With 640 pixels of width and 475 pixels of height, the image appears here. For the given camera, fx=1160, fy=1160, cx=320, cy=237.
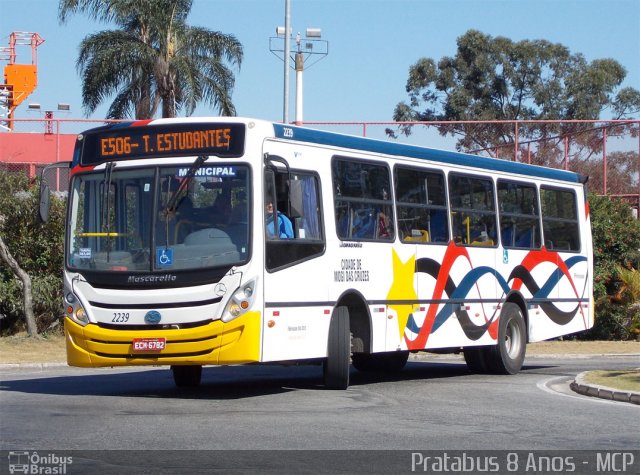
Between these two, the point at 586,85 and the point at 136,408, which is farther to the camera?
the point at 586,85

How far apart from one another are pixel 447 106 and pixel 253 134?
49350mm

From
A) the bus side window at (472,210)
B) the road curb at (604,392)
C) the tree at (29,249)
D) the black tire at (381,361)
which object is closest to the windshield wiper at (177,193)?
the bus side window at (472,210)

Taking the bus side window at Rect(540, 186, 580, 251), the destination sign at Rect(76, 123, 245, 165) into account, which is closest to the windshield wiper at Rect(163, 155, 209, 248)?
the destination sign at Rect(76, 123, 245, 165)

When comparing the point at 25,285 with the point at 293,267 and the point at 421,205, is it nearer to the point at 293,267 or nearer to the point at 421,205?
the point at 421,205

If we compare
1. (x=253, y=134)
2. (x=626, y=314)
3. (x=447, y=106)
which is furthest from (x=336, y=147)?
(x=447, y=106)

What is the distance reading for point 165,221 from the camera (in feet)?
44.0

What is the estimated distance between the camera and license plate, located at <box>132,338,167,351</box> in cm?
1311

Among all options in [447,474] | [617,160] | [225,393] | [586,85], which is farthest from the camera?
[586,85]

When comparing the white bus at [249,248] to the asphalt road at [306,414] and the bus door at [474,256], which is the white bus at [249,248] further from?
the asphalt road at [306,414]

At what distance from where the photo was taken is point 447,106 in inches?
2434

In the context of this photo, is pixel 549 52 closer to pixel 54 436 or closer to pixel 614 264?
pixel 614 264

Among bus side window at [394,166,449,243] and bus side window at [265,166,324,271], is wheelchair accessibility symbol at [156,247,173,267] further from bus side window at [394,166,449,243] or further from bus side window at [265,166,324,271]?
bus side window at [394,166,449,243]

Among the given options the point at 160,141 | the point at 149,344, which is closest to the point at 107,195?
the point at 160,141

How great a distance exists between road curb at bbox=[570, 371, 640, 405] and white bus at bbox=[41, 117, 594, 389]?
208cm
